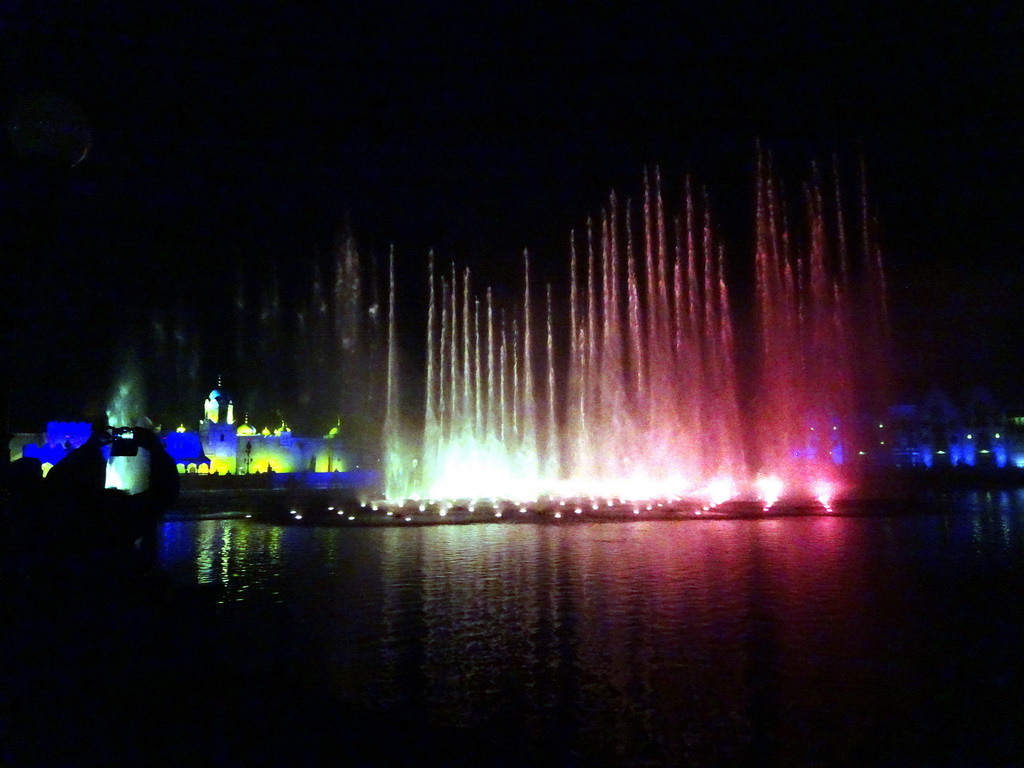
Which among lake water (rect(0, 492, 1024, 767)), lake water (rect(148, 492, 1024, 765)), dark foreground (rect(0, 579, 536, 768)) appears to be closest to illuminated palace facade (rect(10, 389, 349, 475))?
lake water (rect(148, 492, 1024, 765))

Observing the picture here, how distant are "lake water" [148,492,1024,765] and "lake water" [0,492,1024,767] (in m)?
0.03

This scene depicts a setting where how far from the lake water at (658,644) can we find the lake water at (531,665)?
26 mm

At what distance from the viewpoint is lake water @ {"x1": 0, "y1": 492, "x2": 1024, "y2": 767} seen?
15.0 feet

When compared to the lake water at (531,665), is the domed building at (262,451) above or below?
above

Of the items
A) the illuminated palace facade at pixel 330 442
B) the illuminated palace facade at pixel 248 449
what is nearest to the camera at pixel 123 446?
the illuminated palace facade at pixel 330 442

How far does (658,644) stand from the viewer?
6742mm

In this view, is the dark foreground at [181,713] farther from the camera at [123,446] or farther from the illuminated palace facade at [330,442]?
the illuminated palace facade at [330,442]

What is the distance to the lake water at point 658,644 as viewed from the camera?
4.76m

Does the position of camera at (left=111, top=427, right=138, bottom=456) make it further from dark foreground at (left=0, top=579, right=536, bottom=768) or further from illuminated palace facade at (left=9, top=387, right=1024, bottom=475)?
illuminated palace facade at (left=9, top=387, right=1024, bottom=475)

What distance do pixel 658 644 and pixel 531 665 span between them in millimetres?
1226

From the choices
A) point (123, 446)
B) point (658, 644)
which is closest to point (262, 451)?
point (123, 446)

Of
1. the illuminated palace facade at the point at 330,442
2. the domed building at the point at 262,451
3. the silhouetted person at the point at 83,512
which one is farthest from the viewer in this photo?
the domed building at the point at 262,451

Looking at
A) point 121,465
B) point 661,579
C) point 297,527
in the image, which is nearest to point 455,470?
point 121,465

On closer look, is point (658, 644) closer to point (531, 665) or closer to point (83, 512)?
Answer: point (531, 665)
